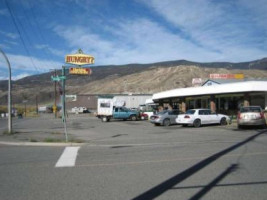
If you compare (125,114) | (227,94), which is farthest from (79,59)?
(227,94)


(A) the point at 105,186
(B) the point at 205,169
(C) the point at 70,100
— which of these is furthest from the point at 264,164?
(C) the point at 70,100

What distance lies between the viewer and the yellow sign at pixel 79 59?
35406mm

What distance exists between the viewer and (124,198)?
19.7 ft

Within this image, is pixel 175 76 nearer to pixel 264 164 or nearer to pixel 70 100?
pixel 70 100

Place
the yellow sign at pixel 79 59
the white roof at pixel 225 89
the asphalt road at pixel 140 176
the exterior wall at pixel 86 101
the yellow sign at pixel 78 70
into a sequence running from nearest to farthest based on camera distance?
the asphalt road at pixel 140 176 < the white roof at pixel 225 89 < the yellow sign at pixel 78 70 < the yellow sign at pixel 79 59 < the exterior wall at pixel 86 101

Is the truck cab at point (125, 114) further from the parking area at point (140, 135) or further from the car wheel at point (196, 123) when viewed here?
the car wheel at point (196, 123)

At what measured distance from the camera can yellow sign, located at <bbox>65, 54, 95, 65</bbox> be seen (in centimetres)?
3541

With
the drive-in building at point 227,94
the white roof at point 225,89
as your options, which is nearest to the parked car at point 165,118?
the white roof at point 225,89

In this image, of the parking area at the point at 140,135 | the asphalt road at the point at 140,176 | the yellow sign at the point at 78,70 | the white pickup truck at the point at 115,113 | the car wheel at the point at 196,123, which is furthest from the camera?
the white pickup truck at the point at 115,113

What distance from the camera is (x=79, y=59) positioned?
35.8 metres

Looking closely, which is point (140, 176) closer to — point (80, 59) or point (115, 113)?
point (80, 59)

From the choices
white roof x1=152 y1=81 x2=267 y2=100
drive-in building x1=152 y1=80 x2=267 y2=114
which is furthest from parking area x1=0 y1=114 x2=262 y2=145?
drive-in building x1=152 y1=80 x2=267 y2=114

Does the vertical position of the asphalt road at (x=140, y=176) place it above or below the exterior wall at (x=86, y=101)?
below

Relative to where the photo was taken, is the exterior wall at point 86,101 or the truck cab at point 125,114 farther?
the exterior wall at point 86,101
